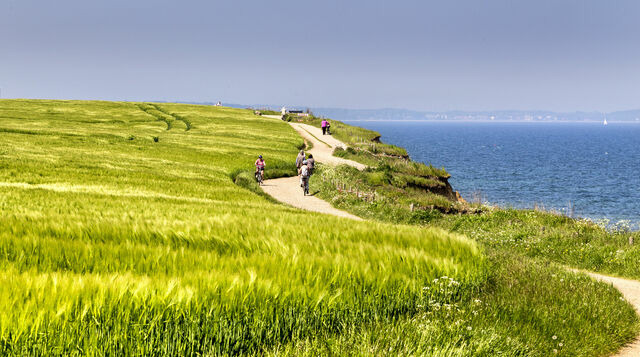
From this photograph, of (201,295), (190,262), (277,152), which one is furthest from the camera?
(277,152)

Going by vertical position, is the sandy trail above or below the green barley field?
below

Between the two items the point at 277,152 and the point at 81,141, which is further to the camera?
the point at 277,152

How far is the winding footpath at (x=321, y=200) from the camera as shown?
1112 centimetres

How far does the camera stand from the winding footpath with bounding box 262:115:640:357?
11122 millimetres

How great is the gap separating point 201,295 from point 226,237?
3.87m

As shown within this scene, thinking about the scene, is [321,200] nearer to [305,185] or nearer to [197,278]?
[305,185]

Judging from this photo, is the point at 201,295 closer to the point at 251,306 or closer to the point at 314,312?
the point at 251,306

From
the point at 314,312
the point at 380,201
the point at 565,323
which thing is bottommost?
the point at 380,201

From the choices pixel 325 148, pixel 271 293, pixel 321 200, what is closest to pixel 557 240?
pixel 271 293

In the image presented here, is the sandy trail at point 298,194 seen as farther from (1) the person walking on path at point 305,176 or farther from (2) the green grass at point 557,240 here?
(2) the green grass at point 557,240

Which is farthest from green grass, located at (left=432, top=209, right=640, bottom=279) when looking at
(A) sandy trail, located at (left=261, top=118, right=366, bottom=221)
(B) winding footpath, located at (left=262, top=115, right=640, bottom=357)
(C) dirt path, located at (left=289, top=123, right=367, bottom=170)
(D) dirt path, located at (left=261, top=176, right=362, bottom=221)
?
(C) dirt path, located at (left=289, top=123, right=367, bottom=170)

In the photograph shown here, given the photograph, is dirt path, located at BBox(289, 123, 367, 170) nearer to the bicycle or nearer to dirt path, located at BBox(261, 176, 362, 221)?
dirt path, located at BBox(261, 176, 362, 221)

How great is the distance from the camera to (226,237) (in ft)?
32.1

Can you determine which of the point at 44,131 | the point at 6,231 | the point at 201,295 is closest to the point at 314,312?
the point at 201,295
